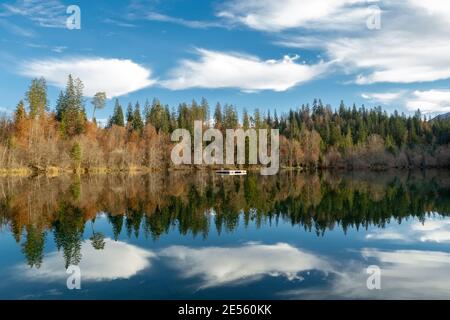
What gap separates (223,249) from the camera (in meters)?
18.3

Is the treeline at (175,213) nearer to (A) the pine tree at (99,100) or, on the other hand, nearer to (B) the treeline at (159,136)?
(B) the treeline at (159,136)

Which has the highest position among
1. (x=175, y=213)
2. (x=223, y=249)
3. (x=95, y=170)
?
(x=95, y=170)

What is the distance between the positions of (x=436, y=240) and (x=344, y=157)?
106 metres

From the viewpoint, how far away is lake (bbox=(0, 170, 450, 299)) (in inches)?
500

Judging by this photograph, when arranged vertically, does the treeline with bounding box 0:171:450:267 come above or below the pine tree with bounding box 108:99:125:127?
below

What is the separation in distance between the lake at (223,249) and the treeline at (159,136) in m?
50.1

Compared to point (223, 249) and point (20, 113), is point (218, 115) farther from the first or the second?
point (223, 249)

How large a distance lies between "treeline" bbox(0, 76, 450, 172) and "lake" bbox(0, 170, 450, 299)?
50102 mm

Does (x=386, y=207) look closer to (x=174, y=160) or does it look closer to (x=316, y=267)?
(x=316, y=267)

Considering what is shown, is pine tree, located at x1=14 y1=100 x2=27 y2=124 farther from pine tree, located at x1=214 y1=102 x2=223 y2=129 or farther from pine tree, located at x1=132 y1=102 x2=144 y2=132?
pine tree, located at x1=214 y1=102 x2=223 y2=129


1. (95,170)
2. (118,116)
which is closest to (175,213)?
(95,170)

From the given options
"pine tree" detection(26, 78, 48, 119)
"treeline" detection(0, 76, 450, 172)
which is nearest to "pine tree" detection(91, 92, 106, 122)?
"treeline" detection(0, 76, 450, 172)

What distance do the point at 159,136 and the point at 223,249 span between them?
299ft
